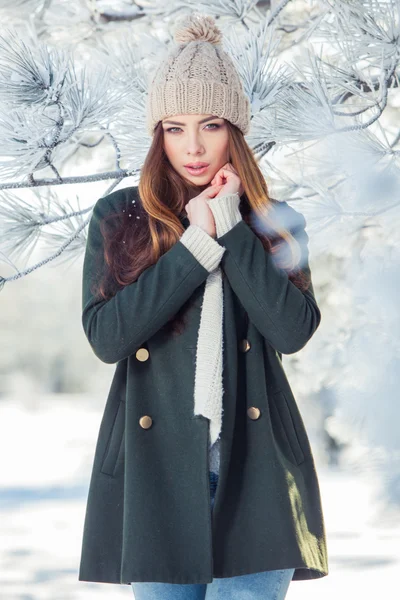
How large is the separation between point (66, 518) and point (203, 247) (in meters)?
4.10

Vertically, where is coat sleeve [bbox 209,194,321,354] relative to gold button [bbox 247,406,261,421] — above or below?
above

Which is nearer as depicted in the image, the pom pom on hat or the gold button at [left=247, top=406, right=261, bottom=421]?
the gold button at [left=247, top=406, right=261, bottom=421]

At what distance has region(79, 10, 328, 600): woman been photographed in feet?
4.72

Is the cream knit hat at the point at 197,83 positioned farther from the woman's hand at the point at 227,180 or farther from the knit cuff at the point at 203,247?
the knit cuff at the point at 203,247

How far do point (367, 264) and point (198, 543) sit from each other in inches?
71.0

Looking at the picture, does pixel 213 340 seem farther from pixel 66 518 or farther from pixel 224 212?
pixel 66 518

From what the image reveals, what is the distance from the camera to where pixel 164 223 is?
1.54 m

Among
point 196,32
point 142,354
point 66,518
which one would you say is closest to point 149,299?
point 142,354

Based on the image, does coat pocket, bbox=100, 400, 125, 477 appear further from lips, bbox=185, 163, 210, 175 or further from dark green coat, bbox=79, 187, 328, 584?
lips, bbox=185, 163, 210, 175

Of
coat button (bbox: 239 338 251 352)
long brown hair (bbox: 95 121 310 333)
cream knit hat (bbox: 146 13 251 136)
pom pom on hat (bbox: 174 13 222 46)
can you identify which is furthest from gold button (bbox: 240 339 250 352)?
pom pom on hat (bbox: 174 13 222 46)

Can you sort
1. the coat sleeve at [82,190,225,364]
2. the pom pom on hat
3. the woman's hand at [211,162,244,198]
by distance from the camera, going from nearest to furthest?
the coat sleeve at [82,190,225,364]
the woman's hand at [211,162,244,198]
the pom pom on hat

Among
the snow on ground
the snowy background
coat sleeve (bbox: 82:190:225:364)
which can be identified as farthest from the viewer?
the snow on ground

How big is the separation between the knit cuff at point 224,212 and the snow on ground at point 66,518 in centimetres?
221

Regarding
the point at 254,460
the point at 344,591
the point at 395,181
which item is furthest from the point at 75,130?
the point at 344,591
